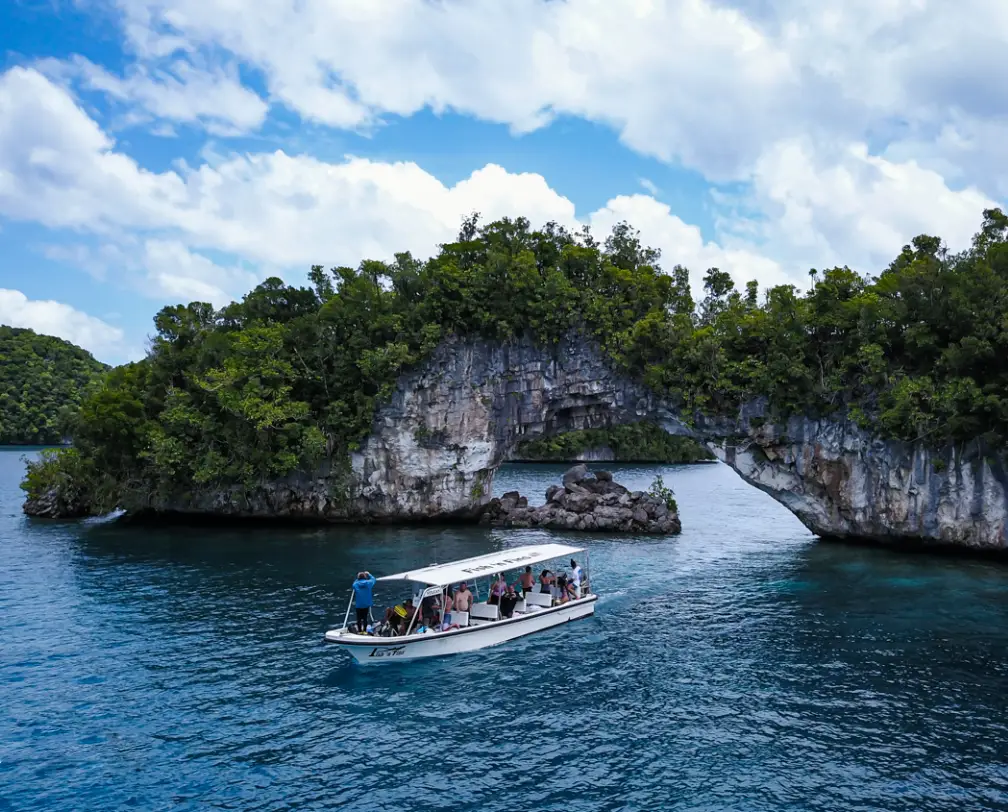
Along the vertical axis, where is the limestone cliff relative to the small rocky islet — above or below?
above

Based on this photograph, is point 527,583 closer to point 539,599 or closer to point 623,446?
point 539,599

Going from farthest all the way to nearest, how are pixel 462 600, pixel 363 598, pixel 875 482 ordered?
pixel 875 482 < pixel 462 600 < pixel 363 598

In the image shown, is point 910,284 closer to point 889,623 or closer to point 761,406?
point 761,406

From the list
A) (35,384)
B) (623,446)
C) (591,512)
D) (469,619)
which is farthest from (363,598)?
(35,384)

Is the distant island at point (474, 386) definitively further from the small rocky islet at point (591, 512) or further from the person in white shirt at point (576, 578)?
the person in white shirt at point (576, 578)

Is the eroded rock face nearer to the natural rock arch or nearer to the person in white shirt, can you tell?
the natural rock arch

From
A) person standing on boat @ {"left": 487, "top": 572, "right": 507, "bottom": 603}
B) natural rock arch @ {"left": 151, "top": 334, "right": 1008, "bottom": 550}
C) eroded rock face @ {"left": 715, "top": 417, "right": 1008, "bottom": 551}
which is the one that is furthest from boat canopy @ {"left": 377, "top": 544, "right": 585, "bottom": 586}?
natural rock arch @ {"left": 151, "top": 334, "right": 1008, "bottom": 550}

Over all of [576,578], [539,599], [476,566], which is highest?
A: [476,566]

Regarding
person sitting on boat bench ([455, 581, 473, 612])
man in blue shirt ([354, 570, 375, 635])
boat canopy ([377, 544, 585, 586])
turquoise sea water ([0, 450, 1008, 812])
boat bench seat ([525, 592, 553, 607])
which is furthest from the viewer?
boat bench seat ([525, 592, 553, 607])
